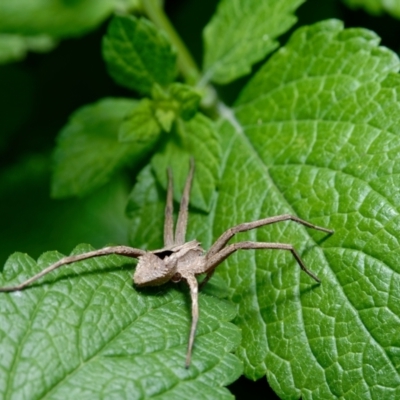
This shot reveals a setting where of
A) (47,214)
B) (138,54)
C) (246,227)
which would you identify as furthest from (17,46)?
(246,227)

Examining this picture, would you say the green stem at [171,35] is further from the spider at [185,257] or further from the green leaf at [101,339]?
the green leaf at [101,339]

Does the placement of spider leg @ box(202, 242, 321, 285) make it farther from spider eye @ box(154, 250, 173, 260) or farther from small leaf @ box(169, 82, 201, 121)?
small leaf @ box(169, 82, 201, 121)

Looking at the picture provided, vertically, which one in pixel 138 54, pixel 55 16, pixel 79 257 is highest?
pixel 55 16

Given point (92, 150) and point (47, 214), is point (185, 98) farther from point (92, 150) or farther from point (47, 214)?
point (47, 214)

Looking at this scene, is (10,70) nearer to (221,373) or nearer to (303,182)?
(303,182)

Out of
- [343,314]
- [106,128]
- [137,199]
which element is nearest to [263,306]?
[343,314]

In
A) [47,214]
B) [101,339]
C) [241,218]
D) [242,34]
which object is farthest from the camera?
[47,214]

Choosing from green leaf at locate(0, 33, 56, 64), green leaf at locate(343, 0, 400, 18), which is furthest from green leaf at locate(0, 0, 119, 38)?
green leaf at locate(343, 0, 400, 18)
